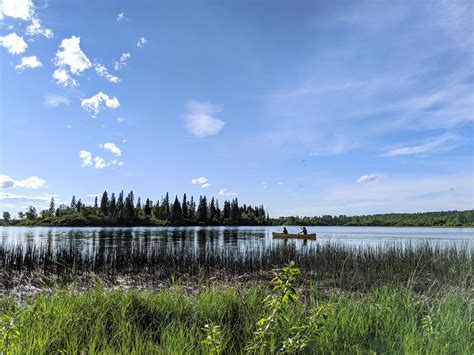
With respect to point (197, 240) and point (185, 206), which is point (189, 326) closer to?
point (197, 240)

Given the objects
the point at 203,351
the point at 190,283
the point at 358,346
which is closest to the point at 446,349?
the point at 358,346

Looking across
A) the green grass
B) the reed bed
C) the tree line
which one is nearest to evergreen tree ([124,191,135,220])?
the tree line

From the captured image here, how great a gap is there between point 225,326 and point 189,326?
0.71 m

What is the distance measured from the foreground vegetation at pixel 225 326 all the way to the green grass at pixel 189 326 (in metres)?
0.02

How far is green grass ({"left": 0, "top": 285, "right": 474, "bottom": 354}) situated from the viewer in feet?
13.7

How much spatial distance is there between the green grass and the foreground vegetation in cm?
2

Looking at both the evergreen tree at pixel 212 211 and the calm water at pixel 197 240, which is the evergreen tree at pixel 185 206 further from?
the calm water at pixel 197 240

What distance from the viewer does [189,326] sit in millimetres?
5242

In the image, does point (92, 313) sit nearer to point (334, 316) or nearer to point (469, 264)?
point (334, 316)

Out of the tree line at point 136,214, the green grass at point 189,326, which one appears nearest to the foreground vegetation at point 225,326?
the green grass at point 189,326

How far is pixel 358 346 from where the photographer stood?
14.3ft

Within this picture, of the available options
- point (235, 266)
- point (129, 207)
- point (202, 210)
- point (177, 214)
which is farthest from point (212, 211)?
point (235, 266)

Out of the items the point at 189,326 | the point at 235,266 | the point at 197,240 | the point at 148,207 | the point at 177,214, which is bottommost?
the point at 197,240

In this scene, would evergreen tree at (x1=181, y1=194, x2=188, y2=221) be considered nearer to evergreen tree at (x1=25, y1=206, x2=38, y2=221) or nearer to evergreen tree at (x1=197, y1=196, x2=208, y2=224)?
evergreen tree at (x1=197, y1=196, x2=208, y2=224)
